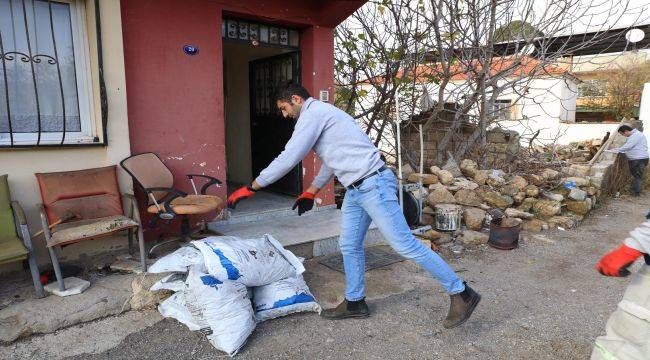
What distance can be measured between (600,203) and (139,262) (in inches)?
318

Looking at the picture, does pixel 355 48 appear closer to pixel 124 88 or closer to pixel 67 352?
pixel 124 88

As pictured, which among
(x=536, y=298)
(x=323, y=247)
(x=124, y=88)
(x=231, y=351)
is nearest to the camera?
(x=231, y=351)

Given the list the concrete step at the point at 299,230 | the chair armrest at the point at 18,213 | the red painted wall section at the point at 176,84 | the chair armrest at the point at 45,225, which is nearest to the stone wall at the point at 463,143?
the concrete step at the point at 299,230

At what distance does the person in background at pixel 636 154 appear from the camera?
9.31m

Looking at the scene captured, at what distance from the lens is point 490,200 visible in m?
6.55

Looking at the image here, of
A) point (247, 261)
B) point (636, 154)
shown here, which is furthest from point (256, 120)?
point (636, 154)

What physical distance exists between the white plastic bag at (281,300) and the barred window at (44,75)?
232cm

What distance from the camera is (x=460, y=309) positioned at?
3.06 meters

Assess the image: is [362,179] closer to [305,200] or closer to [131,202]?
[305,200]

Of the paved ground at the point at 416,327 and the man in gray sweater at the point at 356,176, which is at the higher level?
the man in gray sweater at the point at 356,176

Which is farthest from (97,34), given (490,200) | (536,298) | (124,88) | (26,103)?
(490,200)

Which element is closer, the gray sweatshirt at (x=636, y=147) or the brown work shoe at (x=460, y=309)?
the brown work shoe at (x=460, y=309)

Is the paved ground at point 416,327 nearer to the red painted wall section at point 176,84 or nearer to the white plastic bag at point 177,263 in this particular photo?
the white plastic bag at point 177,263

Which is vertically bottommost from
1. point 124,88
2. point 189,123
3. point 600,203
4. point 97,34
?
point 600,203
